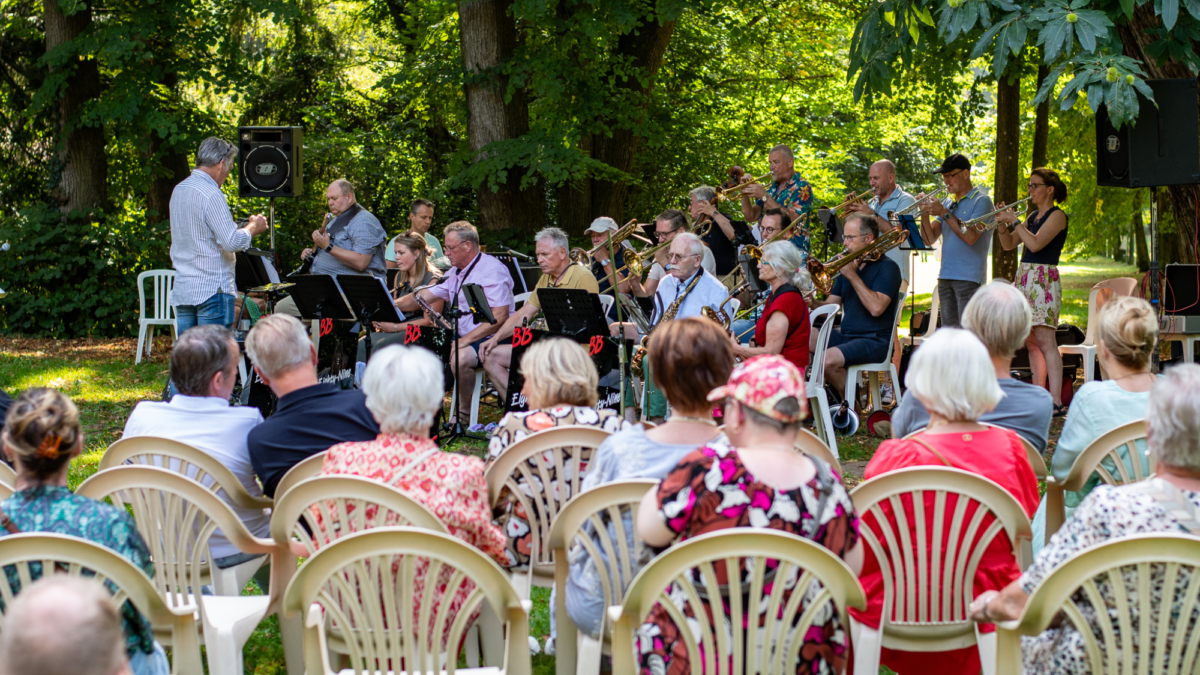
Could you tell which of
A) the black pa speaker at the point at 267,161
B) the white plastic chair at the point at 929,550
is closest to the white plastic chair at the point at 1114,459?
the white plastic chair at the point at 929,550

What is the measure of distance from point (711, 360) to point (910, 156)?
17.1 metres

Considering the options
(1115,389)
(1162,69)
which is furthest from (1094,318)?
(1115,389)

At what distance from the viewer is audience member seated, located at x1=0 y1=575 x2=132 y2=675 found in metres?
1.39

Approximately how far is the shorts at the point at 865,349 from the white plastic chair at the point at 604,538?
424 cm

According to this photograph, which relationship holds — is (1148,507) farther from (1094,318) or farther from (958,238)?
(1094,318)

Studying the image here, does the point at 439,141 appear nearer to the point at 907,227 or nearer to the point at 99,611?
the point at 907,227

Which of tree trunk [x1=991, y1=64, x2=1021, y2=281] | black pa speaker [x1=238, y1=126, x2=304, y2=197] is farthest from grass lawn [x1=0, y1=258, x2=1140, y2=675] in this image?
tree trunk [x1=991, y1=64, x2=1021, y2=281]

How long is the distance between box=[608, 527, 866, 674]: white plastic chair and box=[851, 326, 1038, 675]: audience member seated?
0.54 m

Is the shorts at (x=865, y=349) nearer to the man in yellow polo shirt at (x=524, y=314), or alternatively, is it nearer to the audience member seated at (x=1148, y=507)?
the man in yellow polo shirt at (x=524, y=314)

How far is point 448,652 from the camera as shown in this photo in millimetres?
2391

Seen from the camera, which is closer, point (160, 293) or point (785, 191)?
point (785, 191)

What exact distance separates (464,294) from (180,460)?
4.00 metres

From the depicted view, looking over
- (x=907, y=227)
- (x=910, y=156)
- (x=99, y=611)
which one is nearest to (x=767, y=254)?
(x=907, y=227)

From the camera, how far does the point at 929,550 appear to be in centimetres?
271
